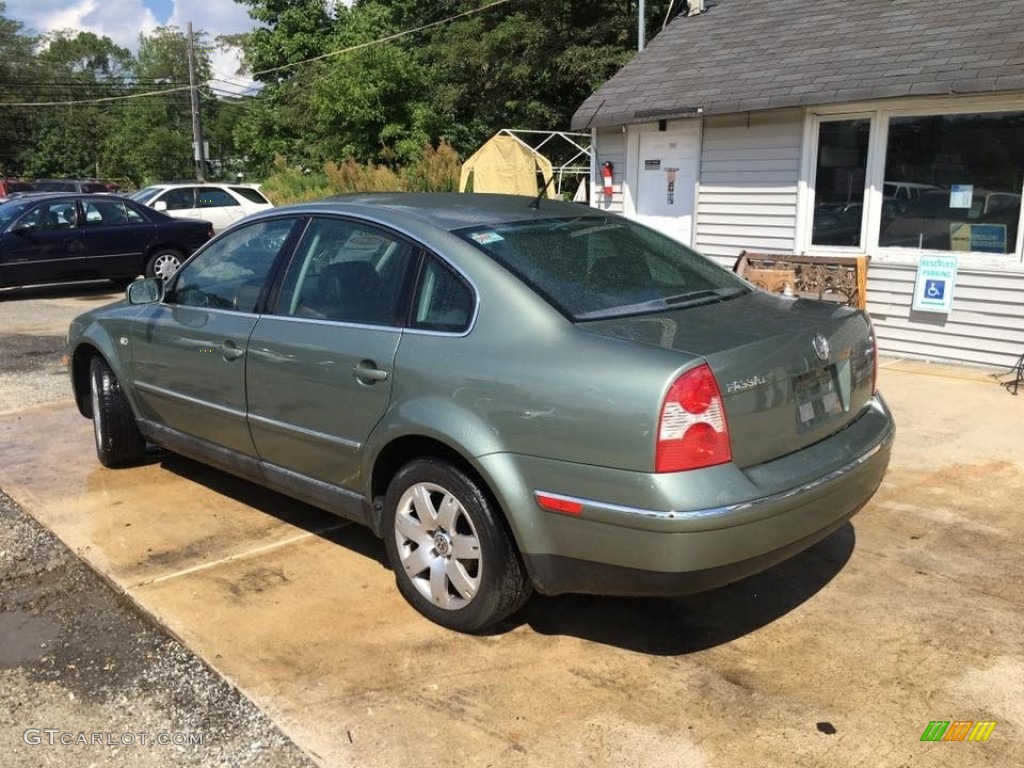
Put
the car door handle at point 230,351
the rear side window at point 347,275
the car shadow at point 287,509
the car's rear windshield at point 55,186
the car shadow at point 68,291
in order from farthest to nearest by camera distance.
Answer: the car's rear windshield at point 55,186 → the car shadow at point 68,291 → the car shadow at point 287,509 → the car door handle at point 230,351 → the rear side window at point 347,275

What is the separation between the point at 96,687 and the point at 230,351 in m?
1.61

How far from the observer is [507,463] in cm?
301

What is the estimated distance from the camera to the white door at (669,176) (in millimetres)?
9898

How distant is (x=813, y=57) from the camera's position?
344 inches

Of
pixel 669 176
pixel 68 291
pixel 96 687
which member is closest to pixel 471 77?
pixel 68 291

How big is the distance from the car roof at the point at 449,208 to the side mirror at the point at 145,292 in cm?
98

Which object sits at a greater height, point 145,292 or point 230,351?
point 145,292

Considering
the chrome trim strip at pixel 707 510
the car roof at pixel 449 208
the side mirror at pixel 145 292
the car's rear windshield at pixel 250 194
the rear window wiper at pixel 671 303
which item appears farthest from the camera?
the car's rear windshield at pixel 250 194

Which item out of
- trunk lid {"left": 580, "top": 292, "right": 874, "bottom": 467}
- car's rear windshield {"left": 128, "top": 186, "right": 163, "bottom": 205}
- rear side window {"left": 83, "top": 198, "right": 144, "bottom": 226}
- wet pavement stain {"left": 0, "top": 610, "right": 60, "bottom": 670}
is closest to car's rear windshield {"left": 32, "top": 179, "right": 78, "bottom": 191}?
car's rear windshield {"left": 128, "top": 186, "right": 163, "bottom": 205}

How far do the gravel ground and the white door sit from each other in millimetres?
7711

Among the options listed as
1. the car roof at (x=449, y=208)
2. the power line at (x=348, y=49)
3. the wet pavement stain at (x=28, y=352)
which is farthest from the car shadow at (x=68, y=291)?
the power line at (x=348, y=49)

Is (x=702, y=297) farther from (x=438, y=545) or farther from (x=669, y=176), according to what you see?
(x=669, y=176)

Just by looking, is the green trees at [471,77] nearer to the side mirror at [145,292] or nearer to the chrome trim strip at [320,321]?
the side mirror at [145,292]

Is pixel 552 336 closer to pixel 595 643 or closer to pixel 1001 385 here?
pixel 595 643
